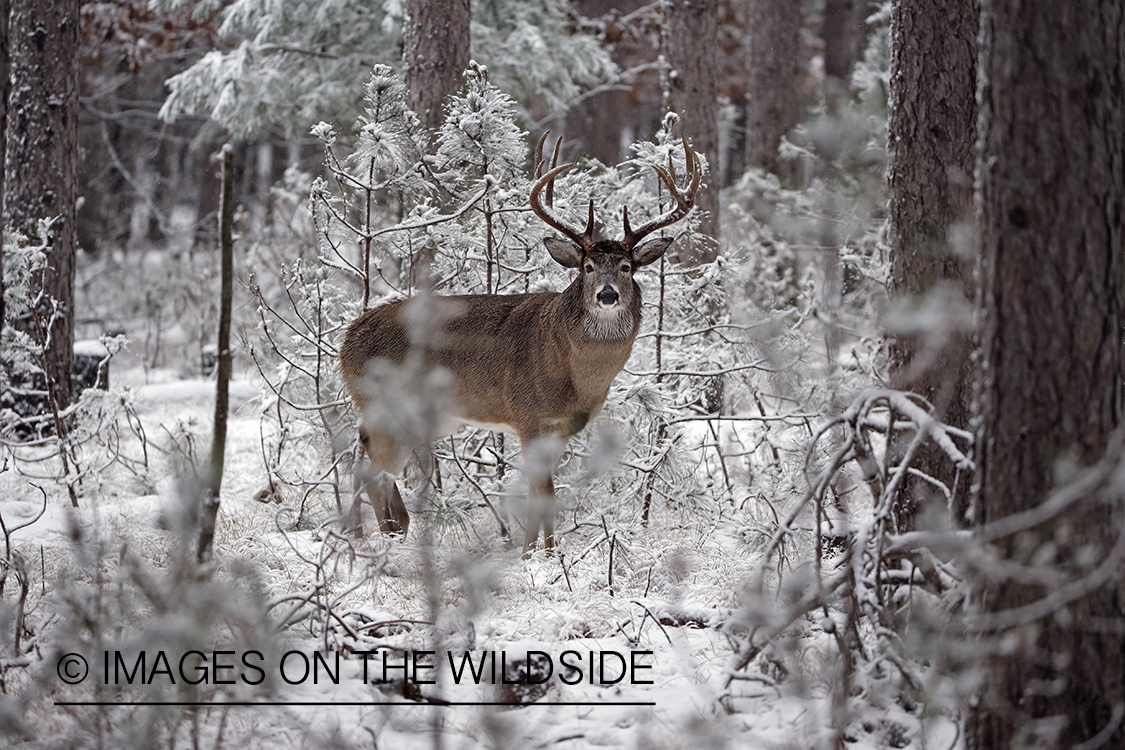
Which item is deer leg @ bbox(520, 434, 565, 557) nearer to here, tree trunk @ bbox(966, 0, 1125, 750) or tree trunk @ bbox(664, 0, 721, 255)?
tree trunk @ bbox(966, 0, 1125, 750)

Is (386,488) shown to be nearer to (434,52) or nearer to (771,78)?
(434,52)

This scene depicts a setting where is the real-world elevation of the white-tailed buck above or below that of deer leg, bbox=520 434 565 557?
above

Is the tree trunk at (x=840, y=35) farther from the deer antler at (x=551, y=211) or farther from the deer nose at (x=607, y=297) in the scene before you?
the deer nose at (x=607, y=297)

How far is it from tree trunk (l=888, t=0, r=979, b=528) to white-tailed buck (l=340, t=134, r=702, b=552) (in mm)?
1449

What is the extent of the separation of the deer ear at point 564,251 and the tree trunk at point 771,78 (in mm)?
8957

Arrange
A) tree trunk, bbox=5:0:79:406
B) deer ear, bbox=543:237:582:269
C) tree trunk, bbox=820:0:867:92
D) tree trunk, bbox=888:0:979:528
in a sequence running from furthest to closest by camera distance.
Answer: tree trunk, bbox=820:0:867:92
tree trunk, bbox=5:0:79:406
deer ear, bbox=543:237:582:269
tree trunk, bbox=888:0:979:528

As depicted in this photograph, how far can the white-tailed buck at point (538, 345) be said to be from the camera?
224 inches

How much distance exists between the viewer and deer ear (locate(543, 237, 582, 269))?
579 cm

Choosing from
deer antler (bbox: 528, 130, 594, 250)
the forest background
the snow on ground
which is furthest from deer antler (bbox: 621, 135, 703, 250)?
the snow on ground

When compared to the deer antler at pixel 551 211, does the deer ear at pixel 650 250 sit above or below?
below

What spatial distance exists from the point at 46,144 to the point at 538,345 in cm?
504

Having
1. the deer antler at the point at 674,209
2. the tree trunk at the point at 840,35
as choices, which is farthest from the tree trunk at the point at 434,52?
the tree trunk at the point at 840,35

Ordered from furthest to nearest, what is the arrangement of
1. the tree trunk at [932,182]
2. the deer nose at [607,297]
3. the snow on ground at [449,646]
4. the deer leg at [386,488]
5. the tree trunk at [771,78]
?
the tree trunk at [771,78] < the deer leg at [386,488] < the deer nose at [607,297] < the tree trunk at [932,182] < the snow on ground at [449,646]

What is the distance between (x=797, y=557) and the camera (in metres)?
5.00
